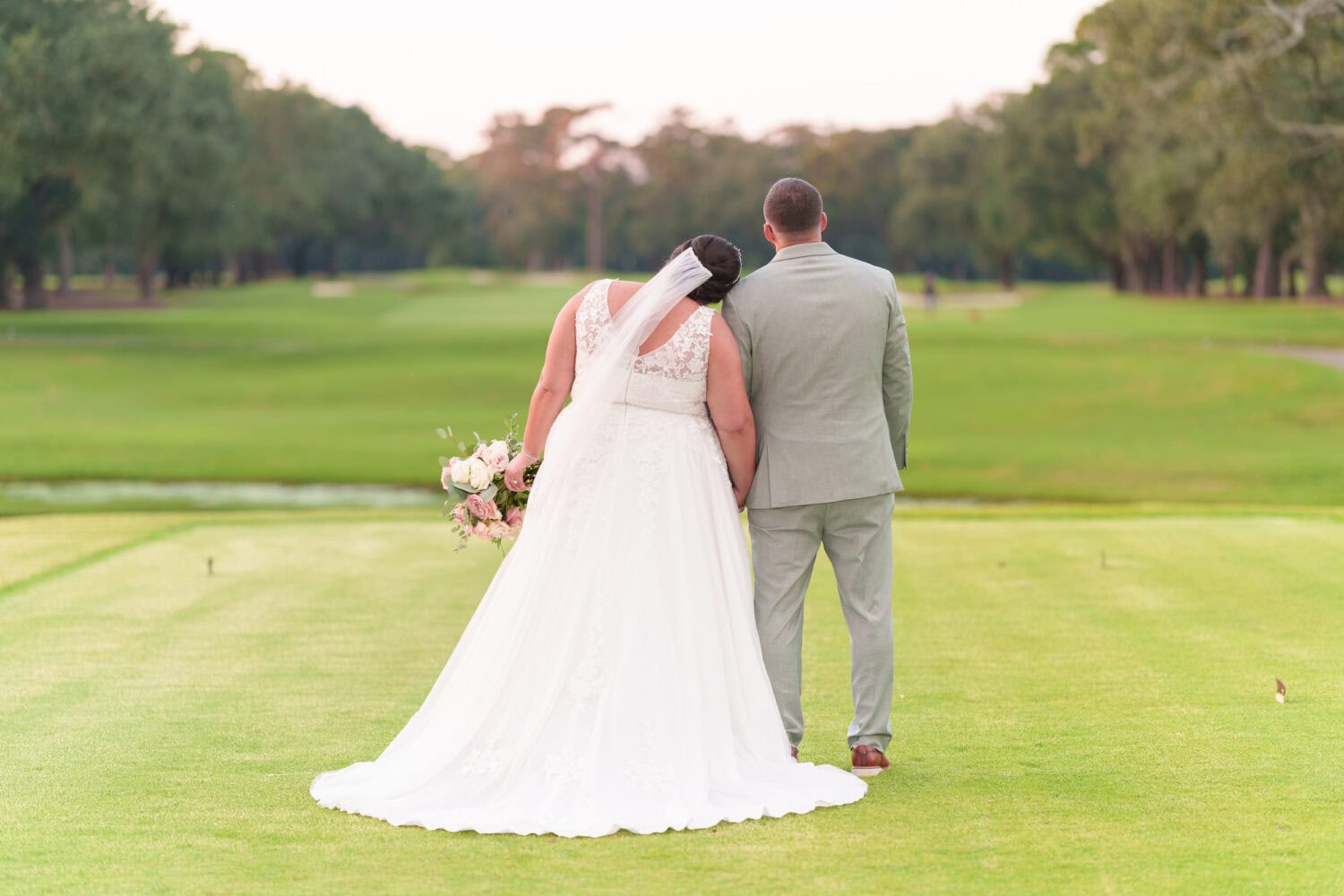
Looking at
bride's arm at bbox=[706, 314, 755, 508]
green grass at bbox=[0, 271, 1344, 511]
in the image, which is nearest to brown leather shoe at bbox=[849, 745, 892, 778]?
bride's arm at bbox=[706, 314, 755, 508]

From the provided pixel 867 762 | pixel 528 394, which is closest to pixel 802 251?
pixel 867 762

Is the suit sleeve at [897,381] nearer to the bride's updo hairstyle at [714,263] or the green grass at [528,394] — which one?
the bride's updo hairstyle at [714,263]

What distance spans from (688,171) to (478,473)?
371ft

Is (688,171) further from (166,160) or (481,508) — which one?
(481,508)

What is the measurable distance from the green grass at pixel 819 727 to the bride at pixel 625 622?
0.25 meters

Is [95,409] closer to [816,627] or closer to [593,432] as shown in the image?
[816,627]

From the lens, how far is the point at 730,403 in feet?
18.1

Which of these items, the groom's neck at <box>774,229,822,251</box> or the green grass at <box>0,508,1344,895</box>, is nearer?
the green grass at <box>0,508,1344,895</box>

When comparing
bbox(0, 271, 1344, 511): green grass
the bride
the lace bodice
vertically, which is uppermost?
the lace bodice

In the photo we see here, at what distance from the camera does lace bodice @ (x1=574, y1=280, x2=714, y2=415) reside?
5.43 metres

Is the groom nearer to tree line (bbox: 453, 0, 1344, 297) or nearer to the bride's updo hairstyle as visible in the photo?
the bride's updo hairstyle

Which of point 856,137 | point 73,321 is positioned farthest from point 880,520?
point 856,137

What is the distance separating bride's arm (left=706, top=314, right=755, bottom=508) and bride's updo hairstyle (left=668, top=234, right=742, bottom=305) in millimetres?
131

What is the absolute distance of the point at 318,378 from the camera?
123 feet
